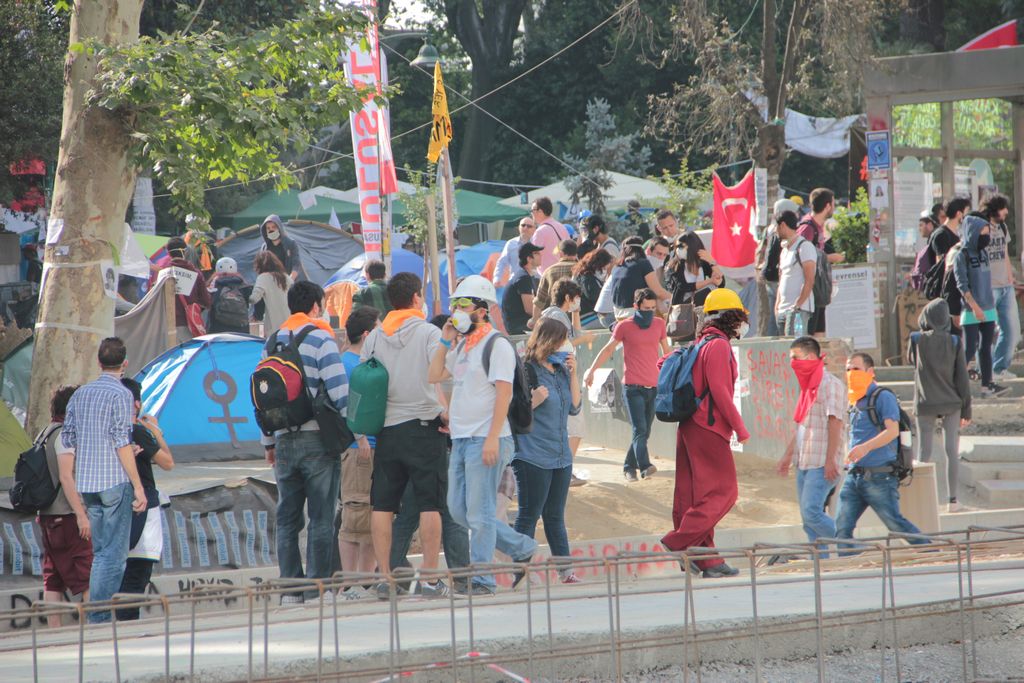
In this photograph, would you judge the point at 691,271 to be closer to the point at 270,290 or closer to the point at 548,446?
the point at 548,446

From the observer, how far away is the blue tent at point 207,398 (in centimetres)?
1278

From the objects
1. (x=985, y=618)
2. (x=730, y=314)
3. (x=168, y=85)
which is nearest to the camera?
(x=985, y=618)

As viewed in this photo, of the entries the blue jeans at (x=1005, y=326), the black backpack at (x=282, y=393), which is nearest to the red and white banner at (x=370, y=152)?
the black backpack at (x=282, y=393)

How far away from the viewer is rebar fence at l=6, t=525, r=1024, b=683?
4.66m

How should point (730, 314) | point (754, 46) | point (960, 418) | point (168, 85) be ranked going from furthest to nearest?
point (754, 46) → point (960, 418) → point (168, 85) → point (730, 314)

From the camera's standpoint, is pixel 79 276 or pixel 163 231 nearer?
pixel 79 276

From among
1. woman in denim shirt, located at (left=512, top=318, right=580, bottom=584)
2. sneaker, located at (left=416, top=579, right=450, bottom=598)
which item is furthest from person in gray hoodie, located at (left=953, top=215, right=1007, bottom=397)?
sneaker, located at (left=416, top=579, right=450, bottom=598)

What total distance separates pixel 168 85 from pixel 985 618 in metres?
5.74

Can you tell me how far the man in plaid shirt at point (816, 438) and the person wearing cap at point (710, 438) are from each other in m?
1.35

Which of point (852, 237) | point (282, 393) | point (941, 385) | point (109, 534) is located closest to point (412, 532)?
point (282, 393)

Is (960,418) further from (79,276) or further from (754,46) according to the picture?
(754,46)

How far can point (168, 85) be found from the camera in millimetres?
8609

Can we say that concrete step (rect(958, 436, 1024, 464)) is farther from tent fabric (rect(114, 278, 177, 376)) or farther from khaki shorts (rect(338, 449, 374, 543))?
tent fabric (rect(114, 278, 177, 376))

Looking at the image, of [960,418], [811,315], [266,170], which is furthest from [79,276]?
[960,418]
